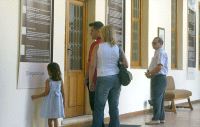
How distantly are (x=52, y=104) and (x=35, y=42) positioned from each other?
91cm

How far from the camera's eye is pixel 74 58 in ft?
25.3

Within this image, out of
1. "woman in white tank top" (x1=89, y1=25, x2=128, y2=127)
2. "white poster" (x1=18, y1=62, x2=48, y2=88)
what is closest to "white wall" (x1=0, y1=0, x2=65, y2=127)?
"white poster" (x1=18, y1=62, x2=48, y2=88)

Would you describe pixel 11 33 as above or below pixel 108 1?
below

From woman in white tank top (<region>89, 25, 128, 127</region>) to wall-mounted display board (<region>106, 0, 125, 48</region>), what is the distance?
2.63 metres

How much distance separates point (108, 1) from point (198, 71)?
6.82m

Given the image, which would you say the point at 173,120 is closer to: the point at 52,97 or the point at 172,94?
the point at 172,94

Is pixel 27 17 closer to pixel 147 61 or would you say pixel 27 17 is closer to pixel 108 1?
pixel 108 1

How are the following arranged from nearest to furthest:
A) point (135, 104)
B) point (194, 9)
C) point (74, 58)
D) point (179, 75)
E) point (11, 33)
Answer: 1. point (11, 33)
2. point (74, 58)
3. point (135, 104)
4. point (179, 75)
5. point (194, 9)

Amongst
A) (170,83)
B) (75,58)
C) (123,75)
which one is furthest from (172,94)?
(123,75)

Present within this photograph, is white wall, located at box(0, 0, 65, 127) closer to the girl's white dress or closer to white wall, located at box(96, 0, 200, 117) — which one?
the girl's white dress

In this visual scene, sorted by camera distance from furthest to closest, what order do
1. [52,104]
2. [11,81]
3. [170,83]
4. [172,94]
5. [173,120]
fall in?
1. [170,83]
2. [172,94]
3. [173,120]
4. [52,104]
5. [11,81]

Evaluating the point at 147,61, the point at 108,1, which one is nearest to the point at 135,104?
the point at 147,61

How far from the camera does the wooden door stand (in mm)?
7484

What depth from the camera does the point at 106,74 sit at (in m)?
5.79
